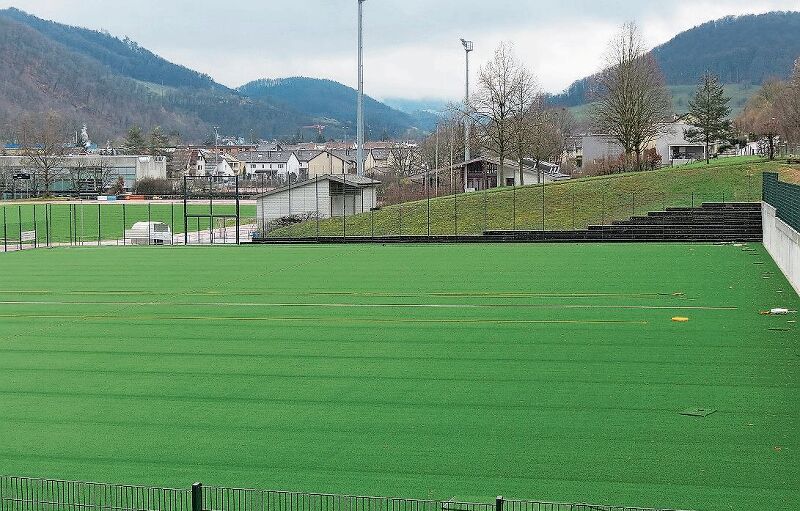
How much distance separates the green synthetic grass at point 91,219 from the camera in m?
59.4

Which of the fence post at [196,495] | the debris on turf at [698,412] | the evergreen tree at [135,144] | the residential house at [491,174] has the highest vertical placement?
the evergreen tree at [135,144]

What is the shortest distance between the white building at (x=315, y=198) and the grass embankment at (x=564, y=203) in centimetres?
466

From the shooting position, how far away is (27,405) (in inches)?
533

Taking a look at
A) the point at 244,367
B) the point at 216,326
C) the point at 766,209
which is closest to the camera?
the point at 244,367

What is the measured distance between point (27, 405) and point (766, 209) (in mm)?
30078

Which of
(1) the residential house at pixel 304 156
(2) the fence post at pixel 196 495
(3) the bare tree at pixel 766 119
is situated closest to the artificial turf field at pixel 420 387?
(2) the fence post at pixel 196 495

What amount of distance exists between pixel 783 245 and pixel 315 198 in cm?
3492

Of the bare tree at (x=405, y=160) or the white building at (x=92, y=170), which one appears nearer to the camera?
the white building at (x=92, y=170)

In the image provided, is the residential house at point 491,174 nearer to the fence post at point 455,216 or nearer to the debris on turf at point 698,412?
the fence post at point 455,216

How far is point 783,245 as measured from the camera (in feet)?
91.0

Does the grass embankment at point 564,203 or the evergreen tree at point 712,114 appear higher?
the evergreen tree at point 712,114

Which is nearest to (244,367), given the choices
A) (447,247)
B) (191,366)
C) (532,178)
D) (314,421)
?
(191,366)

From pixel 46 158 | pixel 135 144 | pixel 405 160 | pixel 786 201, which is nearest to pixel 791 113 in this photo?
pixel 786 201

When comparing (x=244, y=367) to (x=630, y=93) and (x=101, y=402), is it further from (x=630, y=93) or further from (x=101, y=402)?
(x=630, y=93)
